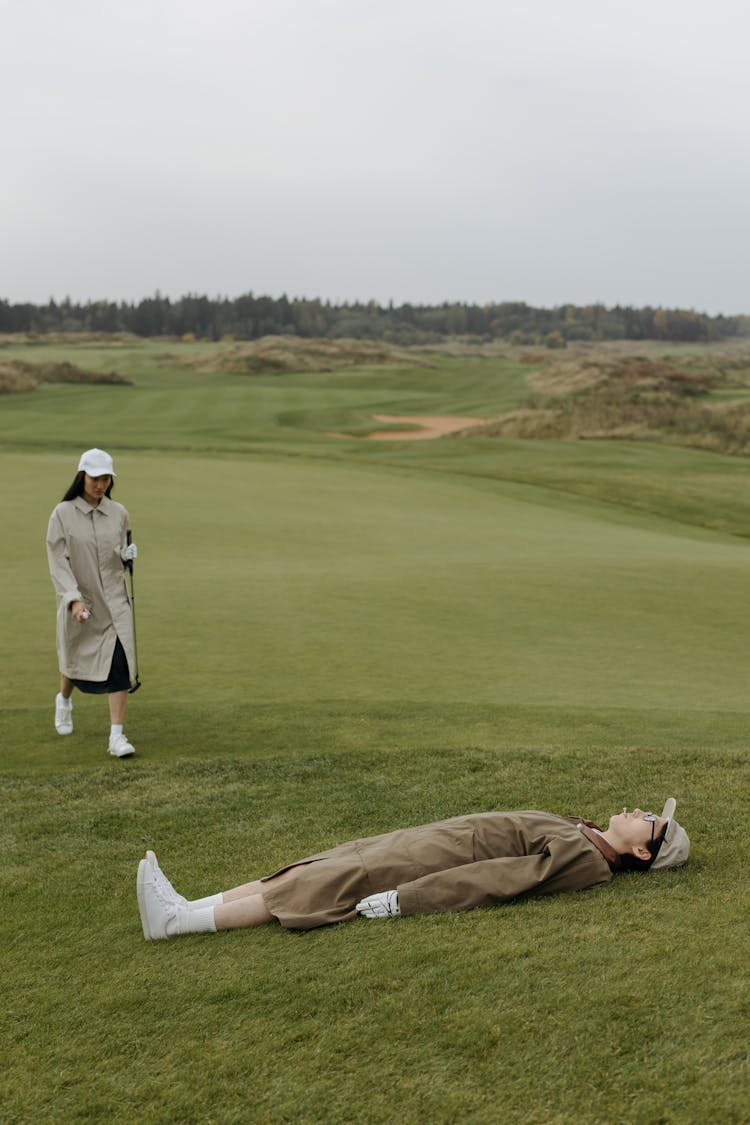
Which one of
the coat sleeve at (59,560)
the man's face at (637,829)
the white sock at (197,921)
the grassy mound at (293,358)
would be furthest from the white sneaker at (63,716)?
the grassy mound at (293,358)

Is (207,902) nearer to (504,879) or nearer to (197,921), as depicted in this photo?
(197,921)

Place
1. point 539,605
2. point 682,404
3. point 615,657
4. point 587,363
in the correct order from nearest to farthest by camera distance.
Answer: point 615,657 → point 539,605 → point 682,404 → point 587,363

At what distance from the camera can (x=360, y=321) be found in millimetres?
171250

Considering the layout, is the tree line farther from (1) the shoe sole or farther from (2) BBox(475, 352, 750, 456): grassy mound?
(1) the shoe sole

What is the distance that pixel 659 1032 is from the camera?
3.80m

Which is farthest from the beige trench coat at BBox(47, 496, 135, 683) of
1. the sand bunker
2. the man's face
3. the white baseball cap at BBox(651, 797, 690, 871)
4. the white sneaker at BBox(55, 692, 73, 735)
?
the sand bunker

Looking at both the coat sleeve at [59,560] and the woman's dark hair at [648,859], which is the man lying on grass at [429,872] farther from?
the coat sleeve at [59,560]

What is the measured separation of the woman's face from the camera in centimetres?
833

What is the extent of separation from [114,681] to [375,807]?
105 inches

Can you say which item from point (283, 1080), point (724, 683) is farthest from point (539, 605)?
point (283, 1080)

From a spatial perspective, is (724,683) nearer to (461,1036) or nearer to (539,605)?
(539,605)

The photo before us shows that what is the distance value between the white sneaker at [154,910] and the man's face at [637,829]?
2187mm

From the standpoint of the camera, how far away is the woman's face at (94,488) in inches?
328

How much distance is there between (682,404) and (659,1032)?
42887mm
